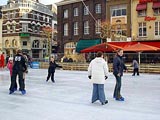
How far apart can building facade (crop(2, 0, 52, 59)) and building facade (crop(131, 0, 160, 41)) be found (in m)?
24.2

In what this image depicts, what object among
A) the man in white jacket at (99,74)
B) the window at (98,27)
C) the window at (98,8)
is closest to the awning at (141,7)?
the window at (98,27)

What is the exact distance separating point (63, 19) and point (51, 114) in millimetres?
38011

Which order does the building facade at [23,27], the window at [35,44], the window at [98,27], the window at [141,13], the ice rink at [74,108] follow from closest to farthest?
the ice rink at [74,108] < the window at [141,13] < the window at [98,27] < the building facade at [23,27] < the window at [35,44]

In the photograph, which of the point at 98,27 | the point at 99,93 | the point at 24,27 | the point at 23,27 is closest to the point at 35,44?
the point at 24,27

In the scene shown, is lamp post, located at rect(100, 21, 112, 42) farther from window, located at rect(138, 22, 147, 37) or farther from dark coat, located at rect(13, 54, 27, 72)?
dark coat, located at rect(13, 54, 27, 72)

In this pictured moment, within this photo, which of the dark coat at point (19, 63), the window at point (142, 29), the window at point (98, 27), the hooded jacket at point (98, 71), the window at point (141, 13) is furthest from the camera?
the window at point (98, 27)

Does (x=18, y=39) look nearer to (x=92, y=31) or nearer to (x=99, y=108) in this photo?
(x=92, y=31)

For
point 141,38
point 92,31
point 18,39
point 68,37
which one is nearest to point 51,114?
point 141,38

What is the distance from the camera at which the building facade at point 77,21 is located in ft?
132

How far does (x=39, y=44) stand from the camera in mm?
58344

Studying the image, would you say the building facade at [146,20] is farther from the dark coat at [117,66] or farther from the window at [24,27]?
the window at [24,27]

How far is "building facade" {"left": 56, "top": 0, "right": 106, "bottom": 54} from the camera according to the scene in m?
40.1

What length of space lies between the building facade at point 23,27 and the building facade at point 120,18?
824 inches

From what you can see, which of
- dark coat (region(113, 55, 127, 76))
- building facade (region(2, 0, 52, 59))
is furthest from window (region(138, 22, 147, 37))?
dark coat (region(113, 55, 127, 76))
